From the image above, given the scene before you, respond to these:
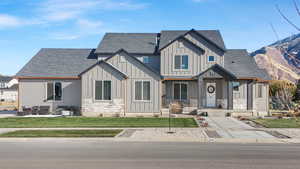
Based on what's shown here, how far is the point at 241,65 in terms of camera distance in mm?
30156

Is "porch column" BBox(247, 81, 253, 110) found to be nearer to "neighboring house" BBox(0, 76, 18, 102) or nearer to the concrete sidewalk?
the concrete sidewalk

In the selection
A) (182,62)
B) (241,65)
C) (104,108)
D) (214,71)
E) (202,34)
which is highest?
(202,34)

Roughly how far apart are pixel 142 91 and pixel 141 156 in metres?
16.5

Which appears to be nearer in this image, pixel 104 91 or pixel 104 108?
pixel 104 108

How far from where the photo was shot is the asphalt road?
30.0 ft

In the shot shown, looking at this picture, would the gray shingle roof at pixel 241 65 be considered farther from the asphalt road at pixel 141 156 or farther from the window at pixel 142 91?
the asphalt road at pixel 141 156

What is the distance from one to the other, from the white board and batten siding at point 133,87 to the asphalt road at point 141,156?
1285 centimetres

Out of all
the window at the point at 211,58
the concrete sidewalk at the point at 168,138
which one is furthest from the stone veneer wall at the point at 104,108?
the concrete sidewalk at the point at 168,138

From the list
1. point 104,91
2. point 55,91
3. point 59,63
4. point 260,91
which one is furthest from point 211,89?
point 59,63

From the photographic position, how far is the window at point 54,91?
93.8 feet

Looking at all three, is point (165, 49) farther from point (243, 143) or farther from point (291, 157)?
point (291, 157)

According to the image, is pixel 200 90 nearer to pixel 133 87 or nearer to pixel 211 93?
pixel 211 93

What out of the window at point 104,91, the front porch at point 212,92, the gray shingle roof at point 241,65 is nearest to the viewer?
the window at point 104,91

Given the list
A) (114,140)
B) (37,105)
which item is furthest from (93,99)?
(114,140)
